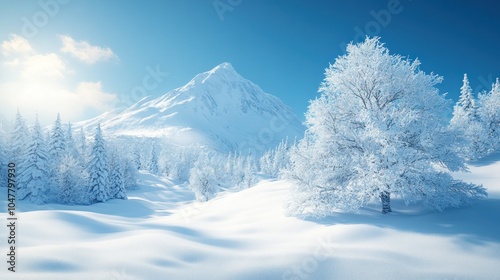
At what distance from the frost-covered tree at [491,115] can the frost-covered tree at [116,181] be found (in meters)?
56.0

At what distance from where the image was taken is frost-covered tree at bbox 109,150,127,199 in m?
46.7

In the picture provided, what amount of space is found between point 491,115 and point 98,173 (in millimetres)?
58313

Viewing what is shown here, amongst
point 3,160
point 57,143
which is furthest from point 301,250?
point 3,160

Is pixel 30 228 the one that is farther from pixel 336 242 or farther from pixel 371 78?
pixel 371 78

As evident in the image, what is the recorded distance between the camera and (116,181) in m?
47.4

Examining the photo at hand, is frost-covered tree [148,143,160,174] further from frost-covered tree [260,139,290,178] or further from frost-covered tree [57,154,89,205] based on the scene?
frost-covered tree [57,154,89,205]

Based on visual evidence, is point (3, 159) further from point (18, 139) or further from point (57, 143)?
point (57, 143)

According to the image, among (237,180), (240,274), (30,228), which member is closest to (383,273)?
(240,274)

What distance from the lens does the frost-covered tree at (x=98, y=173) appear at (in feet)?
138

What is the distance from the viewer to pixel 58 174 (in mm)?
38156

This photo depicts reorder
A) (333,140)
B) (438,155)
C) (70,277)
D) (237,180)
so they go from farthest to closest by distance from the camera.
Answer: (237,180) → (333,140) → (438,155) → (70,277)

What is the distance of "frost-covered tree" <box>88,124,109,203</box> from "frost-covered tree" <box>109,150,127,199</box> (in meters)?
2.33

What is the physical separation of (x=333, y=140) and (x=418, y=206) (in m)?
4.81

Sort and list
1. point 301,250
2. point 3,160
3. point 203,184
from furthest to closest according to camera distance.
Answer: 1. point 203,184
2. point 3,160
3. point 301,250
